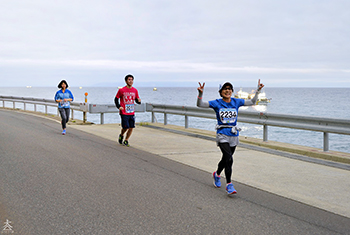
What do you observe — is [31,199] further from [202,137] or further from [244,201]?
[202,137]

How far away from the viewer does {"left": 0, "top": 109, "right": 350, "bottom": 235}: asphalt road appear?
412cm

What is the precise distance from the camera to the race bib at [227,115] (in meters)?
5.79

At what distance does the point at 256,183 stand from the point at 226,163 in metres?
0.94

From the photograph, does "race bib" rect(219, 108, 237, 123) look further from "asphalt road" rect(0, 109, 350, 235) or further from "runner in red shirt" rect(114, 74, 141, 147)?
"runner in red shirt" rect(114, 74, 141, 147)

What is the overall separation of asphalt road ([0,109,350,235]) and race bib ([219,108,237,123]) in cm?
113

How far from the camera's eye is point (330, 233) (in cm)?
409

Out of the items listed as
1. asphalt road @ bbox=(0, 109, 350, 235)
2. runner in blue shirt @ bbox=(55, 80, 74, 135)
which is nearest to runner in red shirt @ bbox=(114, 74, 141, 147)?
asphalt road @ bbox=(0, 109, 350, 235)

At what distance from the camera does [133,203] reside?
→ 494 centimetres

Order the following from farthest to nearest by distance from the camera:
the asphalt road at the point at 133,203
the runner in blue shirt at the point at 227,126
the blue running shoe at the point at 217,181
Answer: the blue running shoe at the point at 217,181
the runner in blue shirt at the point at 227,126
the asphalt road at the point at 133,203

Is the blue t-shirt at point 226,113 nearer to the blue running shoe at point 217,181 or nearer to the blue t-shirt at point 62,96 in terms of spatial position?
the blue running shoe at point 217,181

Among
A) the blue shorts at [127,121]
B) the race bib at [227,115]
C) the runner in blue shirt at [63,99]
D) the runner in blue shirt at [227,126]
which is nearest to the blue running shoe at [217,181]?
the runner in blue shirt at [227,126]

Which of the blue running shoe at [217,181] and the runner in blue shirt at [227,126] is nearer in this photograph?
the runner in blue shirt at [227,126]

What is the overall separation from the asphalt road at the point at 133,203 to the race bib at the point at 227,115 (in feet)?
3.71

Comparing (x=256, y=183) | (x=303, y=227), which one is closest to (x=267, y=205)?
(x=303, y=227)
